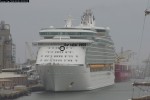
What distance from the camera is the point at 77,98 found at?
6569 centimetres

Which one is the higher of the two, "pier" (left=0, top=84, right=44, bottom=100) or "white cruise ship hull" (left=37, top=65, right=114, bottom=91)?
"white cruise ship hull" (left=37, top=65, right=114, bottom=91)

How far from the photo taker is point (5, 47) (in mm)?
131125

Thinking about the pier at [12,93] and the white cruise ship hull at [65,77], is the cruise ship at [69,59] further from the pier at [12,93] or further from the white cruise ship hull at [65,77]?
the pier at [12,93]

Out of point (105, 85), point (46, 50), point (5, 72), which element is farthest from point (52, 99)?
point (5, 72)

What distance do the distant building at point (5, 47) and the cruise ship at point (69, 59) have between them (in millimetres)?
45416

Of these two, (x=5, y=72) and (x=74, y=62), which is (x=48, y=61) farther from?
(x=5, y=72)

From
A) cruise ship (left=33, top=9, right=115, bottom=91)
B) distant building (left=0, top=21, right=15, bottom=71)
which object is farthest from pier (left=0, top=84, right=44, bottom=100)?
distant building (left=0, top=21, right=15, bottom=71)

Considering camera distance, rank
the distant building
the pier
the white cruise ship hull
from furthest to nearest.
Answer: the distant building < the pier < the white cruise ship hull

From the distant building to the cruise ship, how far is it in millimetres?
45416

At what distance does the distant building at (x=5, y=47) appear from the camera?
129125 millimetres

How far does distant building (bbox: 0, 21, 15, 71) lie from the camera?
12912 cm

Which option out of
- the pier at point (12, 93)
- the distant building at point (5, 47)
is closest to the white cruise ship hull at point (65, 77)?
the pier at point (12, 93)

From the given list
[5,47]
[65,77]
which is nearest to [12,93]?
[65,77]

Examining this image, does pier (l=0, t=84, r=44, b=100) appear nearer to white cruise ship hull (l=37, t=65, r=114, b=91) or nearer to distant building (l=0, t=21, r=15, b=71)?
white cruise ship hull (l=37, t=65, r=114, b=91)
